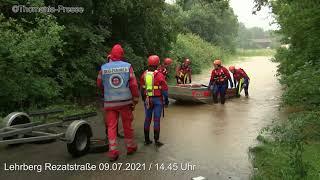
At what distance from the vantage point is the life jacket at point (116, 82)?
25.1 feet

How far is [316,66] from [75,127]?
5.78 m

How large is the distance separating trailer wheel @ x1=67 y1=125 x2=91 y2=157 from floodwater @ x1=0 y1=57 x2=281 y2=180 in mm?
129

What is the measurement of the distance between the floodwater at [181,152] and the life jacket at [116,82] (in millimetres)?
1070

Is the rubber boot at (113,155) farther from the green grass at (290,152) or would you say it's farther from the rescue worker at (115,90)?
the green grass at (290,152)

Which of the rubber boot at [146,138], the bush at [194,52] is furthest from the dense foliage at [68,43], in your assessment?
the bush at [194,52]

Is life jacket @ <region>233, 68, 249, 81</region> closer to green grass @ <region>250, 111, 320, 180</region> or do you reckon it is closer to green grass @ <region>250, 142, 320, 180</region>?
green grass @ <region>250, 111, 320, 180</region>

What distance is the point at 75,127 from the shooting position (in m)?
7.59

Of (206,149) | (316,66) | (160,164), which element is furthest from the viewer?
(316,66)

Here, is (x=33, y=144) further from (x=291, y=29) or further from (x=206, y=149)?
(x=291, y=29)

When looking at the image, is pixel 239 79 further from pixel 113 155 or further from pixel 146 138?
pixel 113 155

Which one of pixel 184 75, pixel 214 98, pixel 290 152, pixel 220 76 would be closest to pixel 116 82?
pixel 290 152

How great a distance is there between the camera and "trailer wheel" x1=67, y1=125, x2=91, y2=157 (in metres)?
7.63

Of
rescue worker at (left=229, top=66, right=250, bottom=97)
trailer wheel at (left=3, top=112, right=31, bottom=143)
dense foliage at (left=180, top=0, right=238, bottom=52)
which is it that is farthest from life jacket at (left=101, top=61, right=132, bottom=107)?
dense foliage at (left=180, top=0, right=238, bottom=52)

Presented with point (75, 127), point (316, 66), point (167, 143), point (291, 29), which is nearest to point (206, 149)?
point (167, 143)
